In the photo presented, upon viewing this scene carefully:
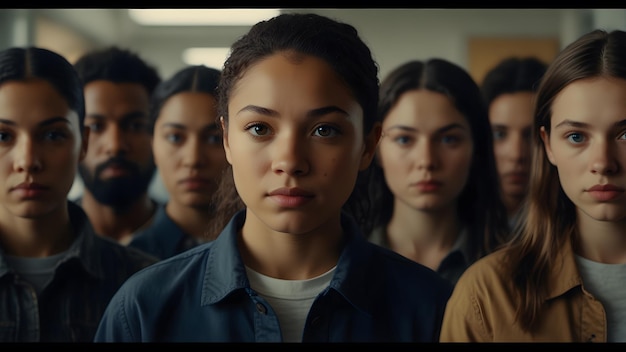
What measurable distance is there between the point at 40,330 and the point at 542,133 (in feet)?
2.10

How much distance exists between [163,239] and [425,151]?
39 centimetres

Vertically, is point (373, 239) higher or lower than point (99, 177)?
lower

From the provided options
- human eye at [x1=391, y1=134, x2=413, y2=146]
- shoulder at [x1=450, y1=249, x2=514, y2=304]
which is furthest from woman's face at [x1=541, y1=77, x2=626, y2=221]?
human eye at [x1=391, y1=134, x2=413, y2=146]

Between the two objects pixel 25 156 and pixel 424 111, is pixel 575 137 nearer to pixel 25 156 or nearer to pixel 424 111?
pixel 424 111

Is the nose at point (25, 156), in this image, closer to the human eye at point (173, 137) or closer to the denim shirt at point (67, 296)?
the denim shirt at point (67, 296)

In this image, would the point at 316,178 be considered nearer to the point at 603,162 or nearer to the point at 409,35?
the point at 603,162

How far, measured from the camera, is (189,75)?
1.13m

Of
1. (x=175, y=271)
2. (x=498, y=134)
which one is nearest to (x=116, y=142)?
(x=175, y=271)

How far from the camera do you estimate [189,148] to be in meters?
1.10

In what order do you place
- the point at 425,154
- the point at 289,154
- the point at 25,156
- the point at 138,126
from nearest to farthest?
the point at 289,154 → the point at 25,156 → the point at 425,154 → the point at 138,126

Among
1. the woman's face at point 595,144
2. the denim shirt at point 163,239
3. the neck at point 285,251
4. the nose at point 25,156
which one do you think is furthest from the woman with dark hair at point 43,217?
the woman's face at point 595,144

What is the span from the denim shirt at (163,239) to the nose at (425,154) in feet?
1.07

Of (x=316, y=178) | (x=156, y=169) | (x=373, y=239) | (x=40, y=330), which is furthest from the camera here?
(x=156, y=169)
